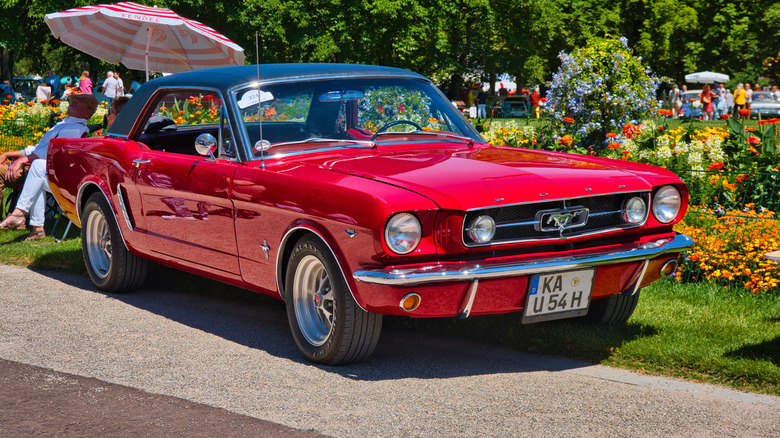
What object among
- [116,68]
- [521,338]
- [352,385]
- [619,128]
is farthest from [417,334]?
[116,68]

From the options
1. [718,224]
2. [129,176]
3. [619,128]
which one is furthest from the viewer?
[619,128]

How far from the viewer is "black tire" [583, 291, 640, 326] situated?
577 centimetres

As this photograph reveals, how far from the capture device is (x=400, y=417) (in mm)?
4297

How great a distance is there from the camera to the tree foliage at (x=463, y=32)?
128 ft

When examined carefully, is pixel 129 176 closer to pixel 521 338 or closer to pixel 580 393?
pixel 521 338

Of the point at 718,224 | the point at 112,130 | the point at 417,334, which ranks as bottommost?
the point at 417,334

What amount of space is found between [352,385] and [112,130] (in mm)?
3551

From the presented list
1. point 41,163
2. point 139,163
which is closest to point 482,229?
point 139,163

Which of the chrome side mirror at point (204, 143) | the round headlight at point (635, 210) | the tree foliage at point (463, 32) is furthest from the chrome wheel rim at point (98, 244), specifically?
the tree foliage at point (463, 32)

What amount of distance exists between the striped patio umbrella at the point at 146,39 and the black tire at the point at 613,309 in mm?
7506

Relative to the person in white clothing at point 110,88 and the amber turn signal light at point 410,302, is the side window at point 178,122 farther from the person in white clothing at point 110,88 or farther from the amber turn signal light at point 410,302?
the person in white clothing at point 110,88

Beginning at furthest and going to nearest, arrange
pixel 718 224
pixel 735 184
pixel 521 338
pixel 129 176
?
pixel 735 184, pixel 718 224, pixel 129 176, pixel 521 338

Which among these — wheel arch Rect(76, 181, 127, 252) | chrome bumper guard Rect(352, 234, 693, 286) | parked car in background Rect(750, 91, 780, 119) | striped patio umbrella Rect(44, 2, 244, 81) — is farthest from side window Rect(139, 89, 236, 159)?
parked car in background Rect(750, 91, 780, 119)

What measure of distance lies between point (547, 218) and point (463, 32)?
152 ft
